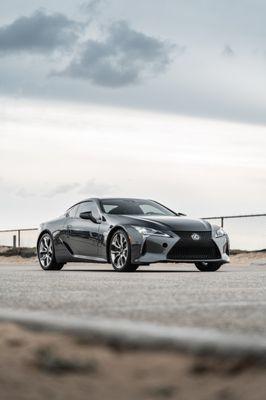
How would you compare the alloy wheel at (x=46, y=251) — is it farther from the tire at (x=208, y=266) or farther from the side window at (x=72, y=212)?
the tire at (x=208, y=266)

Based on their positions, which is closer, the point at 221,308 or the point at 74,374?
the point at 74,374

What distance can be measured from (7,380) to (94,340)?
2.83 feet

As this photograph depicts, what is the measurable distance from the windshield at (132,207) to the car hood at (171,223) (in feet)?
2.95

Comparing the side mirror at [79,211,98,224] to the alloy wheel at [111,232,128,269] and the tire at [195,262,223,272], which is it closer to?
the alloy wheel at [111,232,128,269]

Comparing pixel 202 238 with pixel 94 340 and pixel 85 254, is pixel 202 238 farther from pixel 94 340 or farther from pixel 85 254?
pixel 94 340

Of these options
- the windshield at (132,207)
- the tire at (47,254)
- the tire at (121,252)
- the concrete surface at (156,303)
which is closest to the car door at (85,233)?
the windshield at (132,207)

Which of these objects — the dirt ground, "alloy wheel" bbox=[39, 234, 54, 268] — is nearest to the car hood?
"alloy wheel" bbox=[39, 234, 54, 268]

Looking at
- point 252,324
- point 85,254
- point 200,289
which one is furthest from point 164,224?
point 252,324

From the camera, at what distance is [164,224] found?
16359mm

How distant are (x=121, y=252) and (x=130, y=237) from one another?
47 centimetres

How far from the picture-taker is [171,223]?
16.5 m

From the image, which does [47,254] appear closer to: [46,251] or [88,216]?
[46,251]

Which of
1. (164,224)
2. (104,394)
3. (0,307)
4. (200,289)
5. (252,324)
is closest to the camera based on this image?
(104,394)

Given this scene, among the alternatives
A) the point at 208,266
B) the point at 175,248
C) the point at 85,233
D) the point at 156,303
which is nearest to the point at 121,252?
the point at 175,248
